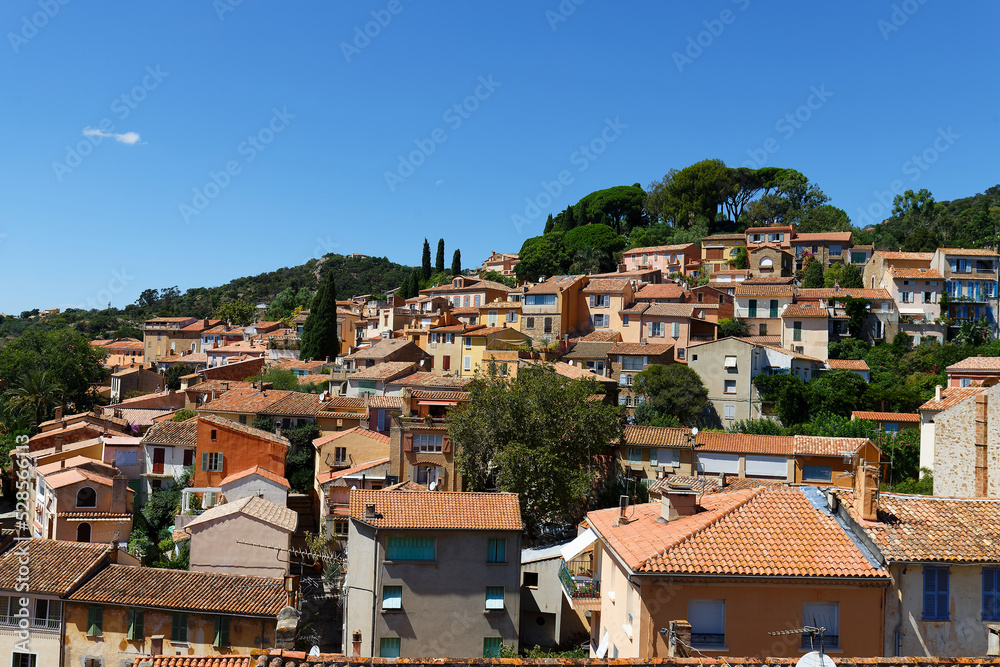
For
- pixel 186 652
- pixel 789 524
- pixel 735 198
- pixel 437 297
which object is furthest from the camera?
pixel 735 198

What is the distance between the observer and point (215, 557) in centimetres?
2708

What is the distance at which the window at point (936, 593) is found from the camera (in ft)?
40.1

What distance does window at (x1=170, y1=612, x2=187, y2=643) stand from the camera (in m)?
A: 22.0

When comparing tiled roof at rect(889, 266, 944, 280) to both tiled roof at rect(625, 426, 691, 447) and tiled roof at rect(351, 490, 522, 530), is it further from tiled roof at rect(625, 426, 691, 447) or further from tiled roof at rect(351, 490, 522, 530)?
tiled roof at rect(351, 490, 522, 530)

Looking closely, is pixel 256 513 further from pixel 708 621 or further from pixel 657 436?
pixel 708 621

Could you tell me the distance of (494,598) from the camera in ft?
71.6

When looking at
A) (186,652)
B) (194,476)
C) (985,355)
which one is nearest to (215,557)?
(186,652)

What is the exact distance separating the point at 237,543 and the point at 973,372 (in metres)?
36.8

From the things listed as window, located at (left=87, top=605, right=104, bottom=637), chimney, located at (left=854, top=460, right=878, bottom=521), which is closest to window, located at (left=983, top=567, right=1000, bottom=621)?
chimney, located at (left=854, top=460, right=878, bottom=521)

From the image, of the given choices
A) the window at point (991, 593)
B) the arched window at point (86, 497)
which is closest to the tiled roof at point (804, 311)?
the window at point (991, 593)

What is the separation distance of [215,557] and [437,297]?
47235 millimetres

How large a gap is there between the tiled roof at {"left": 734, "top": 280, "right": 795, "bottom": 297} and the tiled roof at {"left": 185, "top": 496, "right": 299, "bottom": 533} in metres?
35.1

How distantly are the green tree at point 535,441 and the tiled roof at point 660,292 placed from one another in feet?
81.3

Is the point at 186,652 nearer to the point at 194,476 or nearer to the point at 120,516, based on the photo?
the point at 120,516
